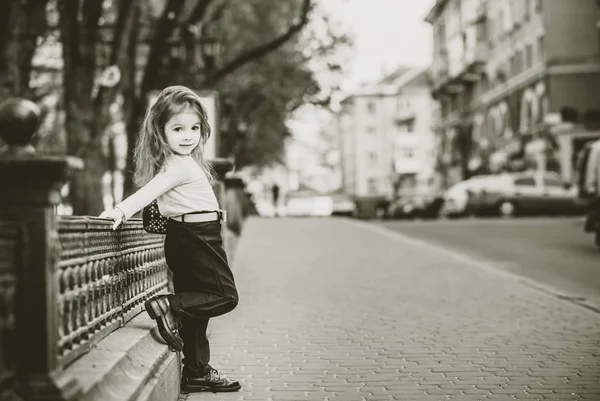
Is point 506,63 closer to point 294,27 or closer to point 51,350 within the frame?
point 294,27

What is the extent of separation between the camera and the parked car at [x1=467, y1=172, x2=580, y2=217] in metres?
40.4

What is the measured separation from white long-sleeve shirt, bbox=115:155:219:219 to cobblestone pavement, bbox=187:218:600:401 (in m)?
1.16

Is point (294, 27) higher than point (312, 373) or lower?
higher

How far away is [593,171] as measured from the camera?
2050cm

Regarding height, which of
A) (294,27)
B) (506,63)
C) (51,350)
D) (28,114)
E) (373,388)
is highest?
(506,63)

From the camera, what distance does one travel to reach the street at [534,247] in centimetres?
1548

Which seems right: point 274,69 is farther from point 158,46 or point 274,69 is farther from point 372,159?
point 372,159

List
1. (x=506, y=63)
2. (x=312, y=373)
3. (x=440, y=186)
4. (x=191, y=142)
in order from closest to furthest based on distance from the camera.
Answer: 1. (x=191, y=142)
2. (x=312, y=373)
3. (x=506, y=63)
4. (x=440, y=186)

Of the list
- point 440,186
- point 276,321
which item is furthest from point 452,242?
point 440,186

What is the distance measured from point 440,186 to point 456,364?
72657 millimetres

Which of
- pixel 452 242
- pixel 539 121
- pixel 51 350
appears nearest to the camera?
pixel 51 350

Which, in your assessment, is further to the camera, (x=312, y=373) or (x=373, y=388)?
(x=312, y=373)

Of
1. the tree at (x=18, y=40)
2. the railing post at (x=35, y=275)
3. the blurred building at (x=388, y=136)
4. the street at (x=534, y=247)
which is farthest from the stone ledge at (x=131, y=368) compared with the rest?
the blurred building at (x=388, y=136)

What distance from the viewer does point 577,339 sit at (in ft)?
30.1
